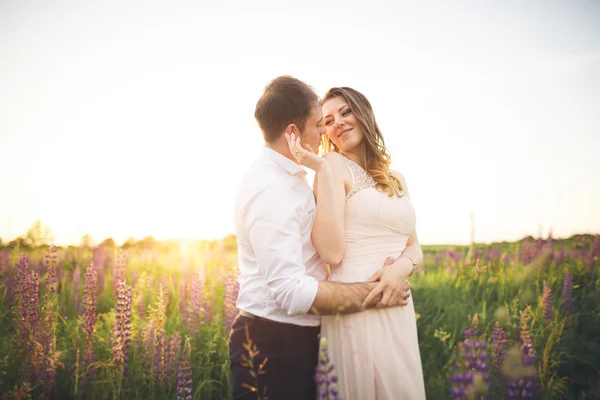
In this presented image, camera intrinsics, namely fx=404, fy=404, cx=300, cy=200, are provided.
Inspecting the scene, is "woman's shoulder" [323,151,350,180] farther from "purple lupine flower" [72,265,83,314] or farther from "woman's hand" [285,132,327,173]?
"purple lupine flower" [72,265,83,314]

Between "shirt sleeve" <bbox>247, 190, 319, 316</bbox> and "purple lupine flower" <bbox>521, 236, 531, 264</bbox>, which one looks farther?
"purple lupine flower" <bbox>521, 236, 531, 264</bbox>

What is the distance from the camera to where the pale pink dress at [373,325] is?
271cm

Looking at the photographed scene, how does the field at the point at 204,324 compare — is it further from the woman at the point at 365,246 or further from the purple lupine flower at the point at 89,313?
the woman at the point at 365,246

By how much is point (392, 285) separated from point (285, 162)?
43.1 inches

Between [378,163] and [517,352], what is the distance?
5.84 ft

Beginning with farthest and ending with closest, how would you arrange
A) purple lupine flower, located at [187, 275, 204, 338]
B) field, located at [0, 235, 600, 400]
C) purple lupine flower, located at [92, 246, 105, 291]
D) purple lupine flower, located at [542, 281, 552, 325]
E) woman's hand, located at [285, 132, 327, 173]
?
purple lupine flower, located at [92, 246, 105, 291], purple lupine flower, located at [542, 281, 552, 325], purple lupine flower, located at [187, 275, 204, 338], field, located at [0, 235, 600, 400], woman's hand, located at [285, 132, 327, 173]

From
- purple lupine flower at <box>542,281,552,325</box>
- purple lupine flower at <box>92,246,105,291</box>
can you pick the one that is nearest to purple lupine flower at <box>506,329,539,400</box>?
purple lupine flower at <box>542,281,552,325</box>

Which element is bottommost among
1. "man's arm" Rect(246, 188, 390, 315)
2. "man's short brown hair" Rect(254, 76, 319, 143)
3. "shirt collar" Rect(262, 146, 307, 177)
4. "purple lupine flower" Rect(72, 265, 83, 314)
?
"purple lupine flower" Rect(72, 265, 83, 314)

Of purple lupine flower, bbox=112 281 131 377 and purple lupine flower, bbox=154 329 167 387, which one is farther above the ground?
purple lupine flower, bbox=112 281 131 377

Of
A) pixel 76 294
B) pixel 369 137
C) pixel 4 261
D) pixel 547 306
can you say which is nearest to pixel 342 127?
pixel 369 137

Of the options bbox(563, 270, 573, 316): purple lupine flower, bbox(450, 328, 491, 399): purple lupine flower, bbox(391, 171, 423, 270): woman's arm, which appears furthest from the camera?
bbox(563, 270, 573, 316): purple lupine flower

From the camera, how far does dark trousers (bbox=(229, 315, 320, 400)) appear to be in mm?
2441

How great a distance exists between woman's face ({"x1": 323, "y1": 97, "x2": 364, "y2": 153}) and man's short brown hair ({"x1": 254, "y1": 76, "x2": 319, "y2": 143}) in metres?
0.72

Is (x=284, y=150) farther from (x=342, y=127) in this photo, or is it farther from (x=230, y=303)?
(x=230, y=303)
